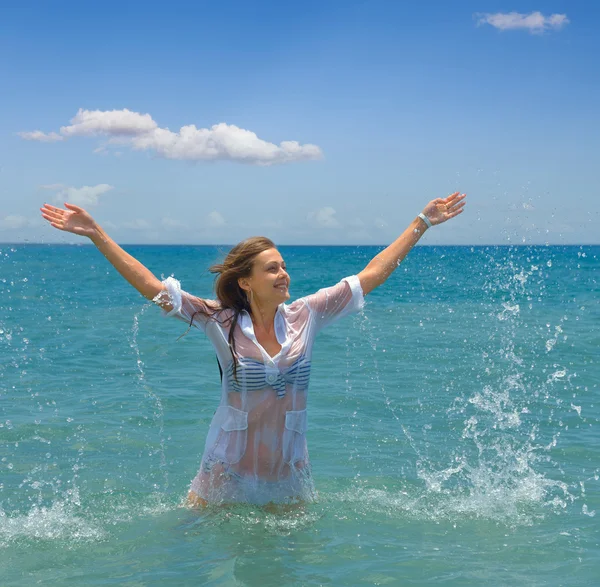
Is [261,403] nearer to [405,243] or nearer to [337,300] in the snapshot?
[337,300]

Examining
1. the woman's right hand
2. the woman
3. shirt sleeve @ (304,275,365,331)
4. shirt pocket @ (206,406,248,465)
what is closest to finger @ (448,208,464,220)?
the woman

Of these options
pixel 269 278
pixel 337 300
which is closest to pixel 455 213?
pixel 337 300

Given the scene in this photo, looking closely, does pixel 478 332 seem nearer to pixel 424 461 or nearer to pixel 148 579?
pixel 424 461

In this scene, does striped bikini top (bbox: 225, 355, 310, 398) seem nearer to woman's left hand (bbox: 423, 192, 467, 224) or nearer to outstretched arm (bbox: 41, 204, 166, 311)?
outstretched arm (bbox: 41, 204, 166, 311)

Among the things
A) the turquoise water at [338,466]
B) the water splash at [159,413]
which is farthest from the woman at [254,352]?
the water splash at [159,413]

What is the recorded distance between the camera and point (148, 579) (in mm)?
5004

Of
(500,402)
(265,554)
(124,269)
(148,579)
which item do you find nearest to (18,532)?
(148,579)

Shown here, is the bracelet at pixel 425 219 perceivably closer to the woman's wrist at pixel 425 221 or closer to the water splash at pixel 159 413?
the woman's wrist at pixel 425 221

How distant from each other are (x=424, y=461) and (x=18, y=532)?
13.3 ft

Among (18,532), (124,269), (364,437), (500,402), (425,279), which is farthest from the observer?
(425,279)

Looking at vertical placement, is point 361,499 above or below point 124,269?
below

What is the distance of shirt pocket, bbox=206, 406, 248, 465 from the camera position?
201 inches

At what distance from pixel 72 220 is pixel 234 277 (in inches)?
43.4

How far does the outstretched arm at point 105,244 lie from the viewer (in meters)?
4.84
